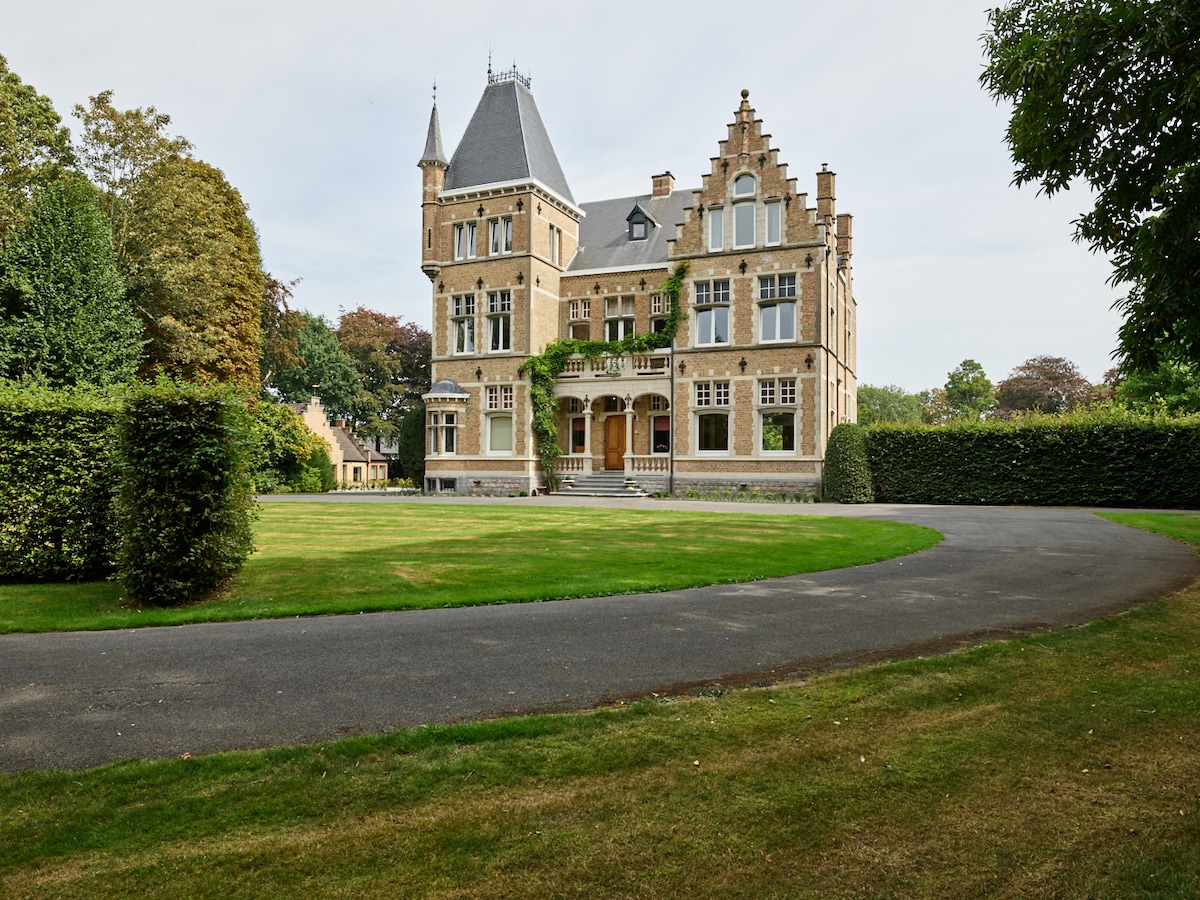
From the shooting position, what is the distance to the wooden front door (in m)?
34.7

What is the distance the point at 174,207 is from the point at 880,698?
33.0 meters

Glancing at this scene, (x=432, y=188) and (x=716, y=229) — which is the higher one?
(x=432, y=188)

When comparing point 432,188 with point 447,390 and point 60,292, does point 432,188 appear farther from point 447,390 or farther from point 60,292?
point 60,292

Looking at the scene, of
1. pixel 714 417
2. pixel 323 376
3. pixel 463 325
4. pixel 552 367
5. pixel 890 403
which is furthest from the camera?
pixel 890 403

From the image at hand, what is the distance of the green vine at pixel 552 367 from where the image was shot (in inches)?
1286

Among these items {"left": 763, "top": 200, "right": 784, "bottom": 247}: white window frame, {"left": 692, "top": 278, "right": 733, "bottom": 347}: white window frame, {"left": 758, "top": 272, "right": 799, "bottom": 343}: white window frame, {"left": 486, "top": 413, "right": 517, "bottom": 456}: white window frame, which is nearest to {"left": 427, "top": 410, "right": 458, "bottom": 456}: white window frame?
{"left": 486, "top": 413, "right": 517, "bottom": 456}: white window frame

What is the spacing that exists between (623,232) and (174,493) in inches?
1204

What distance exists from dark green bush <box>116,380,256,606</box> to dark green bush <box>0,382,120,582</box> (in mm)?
1139

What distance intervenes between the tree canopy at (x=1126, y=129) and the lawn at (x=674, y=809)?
→ 17.8ft

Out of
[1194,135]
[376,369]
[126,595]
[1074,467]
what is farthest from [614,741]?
[376,369]

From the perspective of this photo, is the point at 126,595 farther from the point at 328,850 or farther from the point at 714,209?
the point at 714,209

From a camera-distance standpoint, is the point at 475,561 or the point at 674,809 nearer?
the point at 674,809

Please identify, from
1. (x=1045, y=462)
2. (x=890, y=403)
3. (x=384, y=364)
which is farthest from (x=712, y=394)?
(x=890, y=403)

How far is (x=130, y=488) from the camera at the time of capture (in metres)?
8.87
